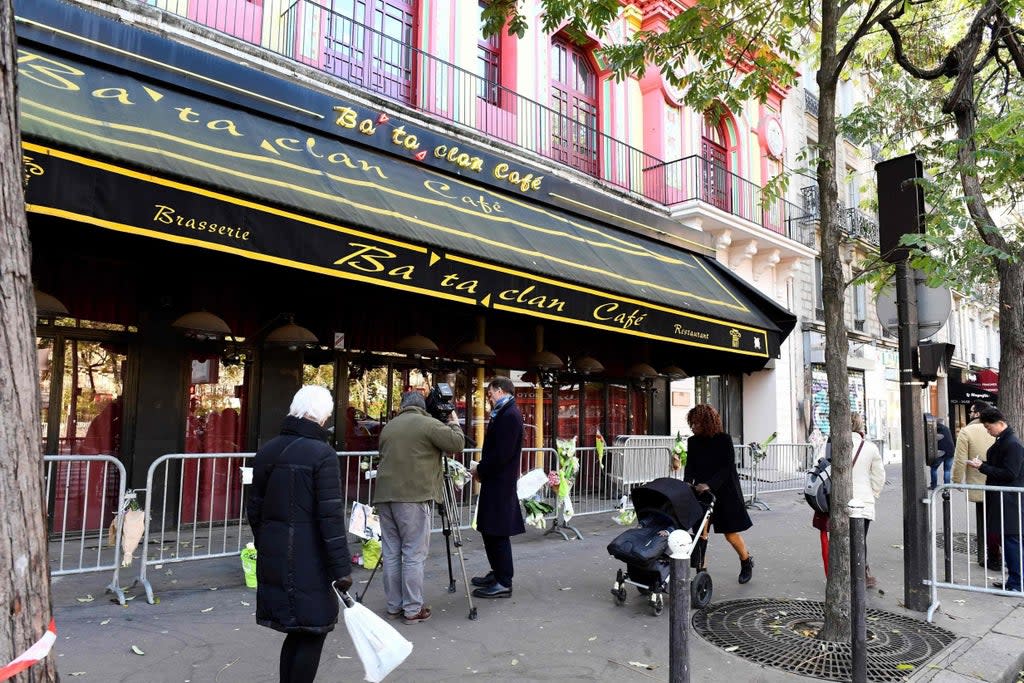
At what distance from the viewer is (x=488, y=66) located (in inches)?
473

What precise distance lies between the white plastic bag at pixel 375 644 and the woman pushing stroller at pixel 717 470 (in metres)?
3.45

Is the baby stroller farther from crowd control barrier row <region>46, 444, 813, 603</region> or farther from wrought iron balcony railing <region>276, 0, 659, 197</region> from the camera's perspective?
wrought iron balcony railing <region>276, 0, 659, 197</region>

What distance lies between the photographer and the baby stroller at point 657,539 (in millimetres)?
5043

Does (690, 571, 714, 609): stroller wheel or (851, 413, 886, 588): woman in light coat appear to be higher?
(851, 413, 886, 588): woman in light coat

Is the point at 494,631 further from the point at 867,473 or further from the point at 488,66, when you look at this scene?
the point at 488,66

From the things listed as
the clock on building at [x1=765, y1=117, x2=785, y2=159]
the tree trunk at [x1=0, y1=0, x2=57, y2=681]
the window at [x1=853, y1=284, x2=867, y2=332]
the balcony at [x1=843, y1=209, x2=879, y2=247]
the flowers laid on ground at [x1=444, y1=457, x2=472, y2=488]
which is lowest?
the flowers laid on ground at [x1=444, y1=457, x2=472, y2=488]

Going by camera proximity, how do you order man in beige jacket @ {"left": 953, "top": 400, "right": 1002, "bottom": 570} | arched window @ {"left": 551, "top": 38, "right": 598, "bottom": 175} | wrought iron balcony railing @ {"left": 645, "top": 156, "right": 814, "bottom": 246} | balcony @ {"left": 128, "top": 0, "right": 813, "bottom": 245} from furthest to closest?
wrought iron balcony railing @ {"left": 645, "top": 156, "right": 814, "bottom": 246}, arched window @ {"left": 551, "top": 38, "right": 598, "bottom": 175}, balcony @ {"left": 128, "top": 0, "right": 813, "bottom": 245}, man in beige jacket @ {"left": 953, "top": 400, "right": 1002, "bottom": 570}

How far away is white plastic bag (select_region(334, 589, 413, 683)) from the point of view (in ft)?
9.84

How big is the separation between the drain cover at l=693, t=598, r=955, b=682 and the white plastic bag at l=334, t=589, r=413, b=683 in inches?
101

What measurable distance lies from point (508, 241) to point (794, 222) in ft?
46.1

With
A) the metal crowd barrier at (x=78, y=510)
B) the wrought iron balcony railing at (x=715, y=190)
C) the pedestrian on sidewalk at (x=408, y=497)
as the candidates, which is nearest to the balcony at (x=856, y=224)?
the wrought iron balcony railing at (x=715, y=190)

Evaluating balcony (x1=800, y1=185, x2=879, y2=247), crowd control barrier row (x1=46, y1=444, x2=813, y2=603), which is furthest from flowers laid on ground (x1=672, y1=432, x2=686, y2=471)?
balcony (x1=800, y1=185, x2=879, y2=247)

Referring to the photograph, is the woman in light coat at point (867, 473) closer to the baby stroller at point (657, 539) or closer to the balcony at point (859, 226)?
the baby stroller at point (657, 539)

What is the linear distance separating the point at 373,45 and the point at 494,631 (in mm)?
8831
